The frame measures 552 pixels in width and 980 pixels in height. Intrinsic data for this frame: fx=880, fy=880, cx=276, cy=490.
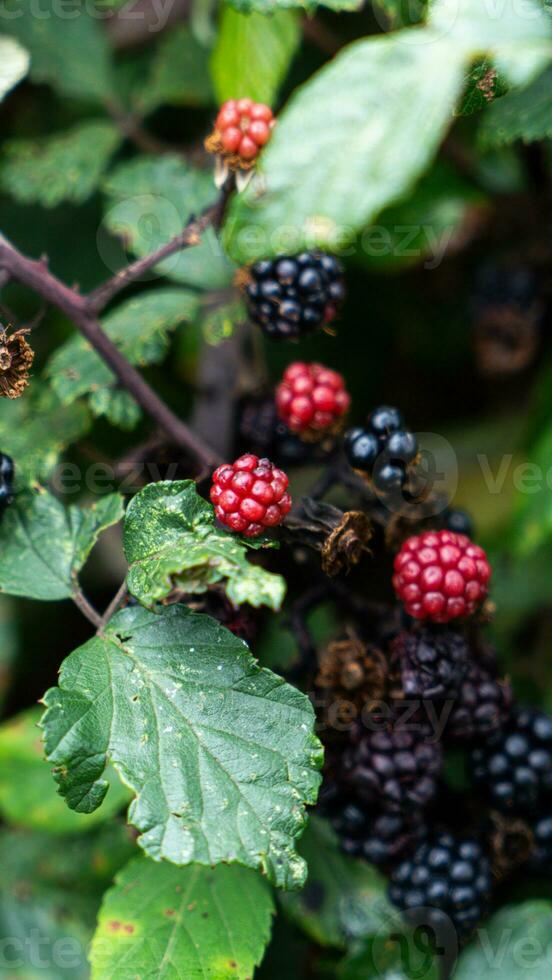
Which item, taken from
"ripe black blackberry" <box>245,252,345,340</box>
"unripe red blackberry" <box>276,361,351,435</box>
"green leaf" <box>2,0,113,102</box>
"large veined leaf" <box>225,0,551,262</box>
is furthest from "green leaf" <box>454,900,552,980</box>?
"green leaf" <box>2,0,113,102</box>

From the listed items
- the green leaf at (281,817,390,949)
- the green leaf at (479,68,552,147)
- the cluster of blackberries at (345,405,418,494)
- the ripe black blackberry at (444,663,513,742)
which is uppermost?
the green leaf at (479,68,552,147)

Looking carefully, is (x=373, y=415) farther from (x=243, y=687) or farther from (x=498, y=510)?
(x=498, y=510)

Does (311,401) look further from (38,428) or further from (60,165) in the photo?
(60,165)

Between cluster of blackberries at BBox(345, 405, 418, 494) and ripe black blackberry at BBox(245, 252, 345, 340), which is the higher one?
ripe black blackberry at BBox(245, 252, 345, 340)

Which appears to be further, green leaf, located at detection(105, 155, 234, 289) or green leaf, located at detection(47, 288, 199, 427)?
green leaf, located at detection(105, 155, 234, 289)

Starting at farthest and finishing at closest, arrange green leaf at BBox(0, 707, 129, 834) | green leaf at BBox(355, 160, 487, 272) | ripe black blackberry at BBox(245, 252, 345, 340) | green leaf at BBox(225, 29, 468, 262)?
green leaf at BBox(355, 160, 487, 272)
green leaf at BBox(0, 707, 129, 834)
ripe black blackberry at BBox(245, 252, 345, 340)
green leaf at BBox(225, 29, 468, 262)

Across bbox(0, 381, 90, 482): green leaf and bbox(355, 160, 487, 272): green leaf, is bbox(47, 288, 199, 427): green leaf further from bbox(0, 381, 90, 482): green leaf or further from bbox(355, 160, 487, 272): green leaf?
bbox(355, 160, 487, 272): green leaf

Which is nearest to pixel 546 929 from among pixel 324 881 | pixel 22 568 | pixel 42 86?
pixel 324 881

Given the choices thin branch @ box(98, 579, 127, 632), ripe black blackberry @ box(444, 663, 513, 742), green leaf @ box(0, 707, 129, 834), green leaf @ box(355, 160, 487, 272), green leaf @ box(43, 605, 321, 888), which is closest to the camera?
green leaf @ box(43, 605, 321, 888)

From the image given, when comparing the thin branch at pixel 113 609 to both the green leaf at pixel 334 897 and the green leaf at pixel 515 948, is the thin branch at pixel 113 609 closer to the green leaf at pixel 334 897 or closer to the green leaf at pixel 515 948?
the green leaf at pixel 334 897
